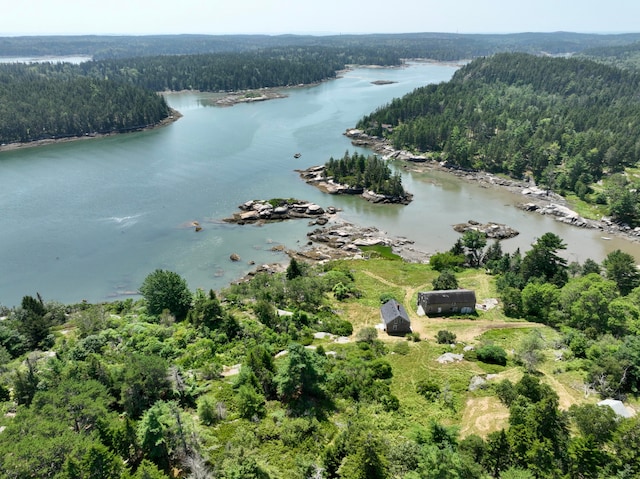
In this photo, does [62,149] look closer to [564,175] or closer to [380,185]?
[380,185]

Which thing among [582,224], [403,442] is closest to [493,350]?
[403,442]

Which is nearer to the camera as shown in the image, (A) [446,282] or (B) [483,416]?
(B) [483,416]

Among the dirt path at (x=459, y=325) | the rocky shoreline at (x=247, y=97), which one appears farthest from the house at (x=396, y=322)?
the rocky shoreline at (x=247, y=97)

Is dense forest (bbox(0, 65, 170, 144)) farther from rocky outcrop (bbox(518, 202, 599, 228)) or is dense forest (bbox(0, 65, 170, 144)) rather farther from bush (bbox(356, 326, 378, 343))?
bush (bbox(356, 326, 378, 343))

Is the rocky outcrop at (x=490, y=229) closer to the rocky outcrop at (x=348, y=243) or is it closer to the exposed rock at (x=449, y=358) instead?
the rocky outcrop at (x=348, y=243)

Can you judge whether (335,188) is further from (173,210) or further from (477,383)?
(477,383)

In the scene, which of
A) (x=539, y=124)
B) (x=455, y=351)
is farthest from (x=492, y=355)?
(x=539, y=124)

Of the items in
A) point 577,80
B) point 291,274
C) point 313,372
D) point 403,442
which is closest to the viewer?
point 403,442

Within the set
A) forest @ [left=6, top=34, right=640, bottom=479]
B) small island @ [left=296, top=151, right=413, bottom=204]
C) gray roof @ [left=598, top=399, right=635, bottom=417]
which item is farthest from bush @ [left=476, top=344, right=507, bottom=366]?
small island @ [left=296, top=151, right=413, bottom=204]
